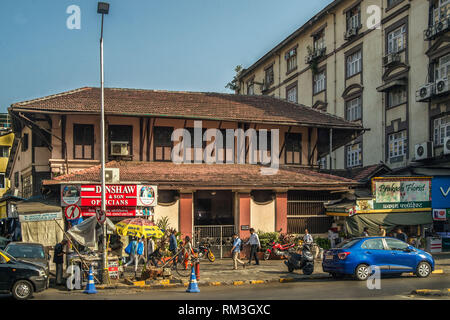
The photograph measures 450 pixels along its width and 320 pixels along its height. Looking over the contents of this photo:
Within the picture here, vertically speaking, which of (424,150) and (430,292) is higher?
(424,150)

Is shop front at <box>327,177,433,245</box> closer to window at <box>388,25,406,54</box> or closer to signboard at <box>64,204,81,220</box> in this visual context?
window at <box>388,25,406,54</box>

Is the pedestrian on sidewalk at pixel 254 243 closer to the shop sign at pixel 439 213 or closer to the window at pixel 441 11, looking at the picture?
the shop sign at pixel 439 213

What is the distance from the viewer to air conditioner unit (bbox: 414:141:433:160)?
3062 cm

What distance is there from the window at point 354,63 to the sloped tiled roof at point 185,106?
34.6ft

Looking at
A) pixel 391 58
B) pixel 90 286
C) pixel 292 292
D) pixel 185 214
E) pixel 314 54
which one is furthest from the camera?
pixel 314 54

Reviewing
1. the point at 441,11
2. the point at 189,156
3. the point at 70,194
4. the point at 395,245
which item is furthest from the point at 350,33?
the point at 70,194

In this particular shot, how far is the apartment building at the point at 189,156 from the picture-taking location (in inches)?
942

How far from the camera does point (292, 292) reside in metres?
15.0

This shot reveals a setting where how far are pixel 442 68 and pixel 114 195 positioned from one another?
21.5 meters

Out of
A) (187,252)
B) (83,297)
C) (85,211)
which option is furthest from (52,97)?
(83,297)

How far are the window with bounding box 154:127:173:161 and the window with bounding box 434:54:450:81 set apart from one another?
16920 millimetres

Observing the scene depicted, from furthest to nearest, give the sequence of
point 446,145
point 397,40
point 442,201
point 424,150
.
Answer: point 397,40 → point 424,150 → point 446,145 → point 442,201

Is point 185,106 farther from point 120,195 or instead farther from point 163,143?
point 120,195
